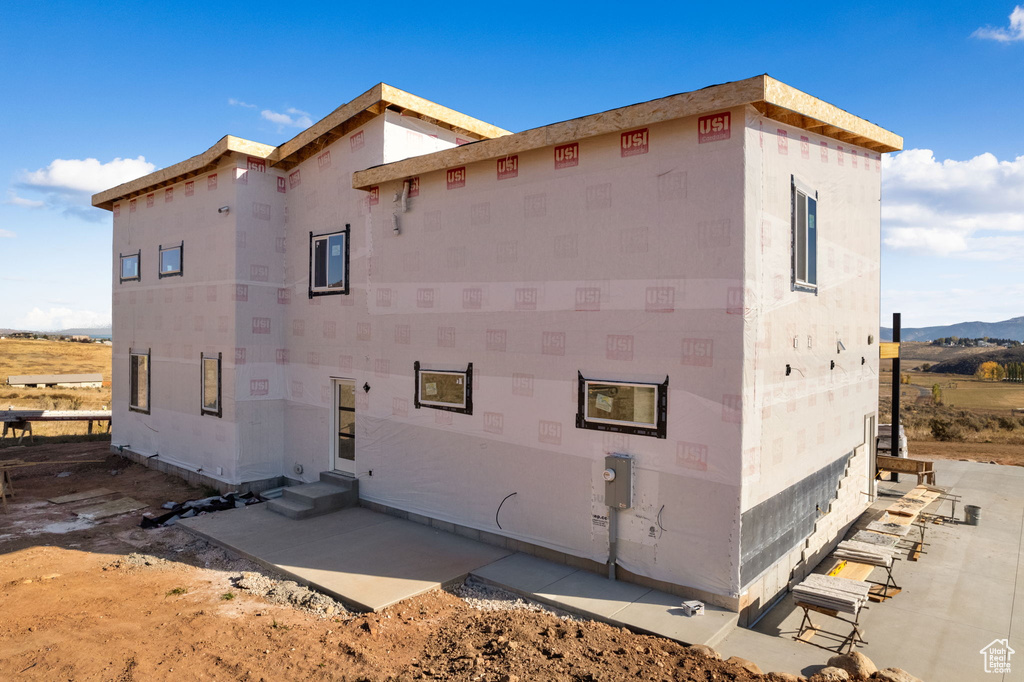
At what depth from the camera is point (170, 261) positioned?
44.8ft

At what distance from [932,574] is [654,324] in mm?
5704

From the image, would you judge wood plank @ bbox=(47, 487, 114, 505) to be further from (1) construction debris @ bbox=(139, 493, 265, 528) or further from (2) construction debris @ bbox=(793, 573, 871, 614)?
(2) construction debris @ bbox=(793, 573, 871, 614)

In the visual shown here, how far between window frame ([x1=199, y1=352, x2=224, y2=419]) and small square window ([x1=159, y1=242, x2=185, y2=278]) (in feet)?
7.55

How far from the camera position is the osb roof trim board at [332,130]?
10.2 m

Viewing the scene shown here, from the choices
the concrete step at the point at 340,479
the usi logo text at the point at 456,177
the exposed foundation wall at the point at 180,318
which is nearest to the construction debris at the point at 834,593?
the usi logo text at the point at 456,177

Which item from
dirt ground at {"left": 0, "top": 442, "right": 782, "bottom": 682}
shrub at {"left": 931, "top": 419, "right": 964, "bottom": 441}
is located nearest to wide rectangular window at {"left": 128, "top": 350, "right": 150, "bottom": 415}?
dirt ground at {"left": 0, "top": 442, "right": 782, "bottom": 682}

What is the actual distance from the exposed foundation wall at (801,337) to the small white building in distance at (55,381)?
4155 centimetres

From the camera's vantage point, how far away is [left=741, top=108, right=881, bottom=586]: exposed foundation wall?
22.4 feet

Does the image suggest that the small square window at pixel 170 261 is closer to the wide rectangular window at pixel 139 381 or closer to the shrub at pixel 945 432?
the wide rectangular window at pixel 139 381

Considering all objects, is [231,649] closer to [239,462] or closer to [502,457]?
[502,457]

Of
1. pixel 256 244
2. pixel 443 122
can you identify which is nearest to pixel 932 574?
pixel 443 122

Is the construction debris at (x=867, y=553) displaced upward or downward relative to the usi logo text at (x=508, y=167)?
downward

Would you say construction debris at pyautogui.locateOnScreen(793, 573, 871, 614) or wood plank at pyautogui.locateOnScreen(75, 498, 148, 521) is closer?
construction debris at pyautogui.locateOnScreen(793, 573, 871, 614)

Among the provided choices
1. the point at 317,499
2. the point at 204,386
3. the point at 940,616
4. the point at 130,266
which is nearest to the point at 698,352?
the point at 940,616
